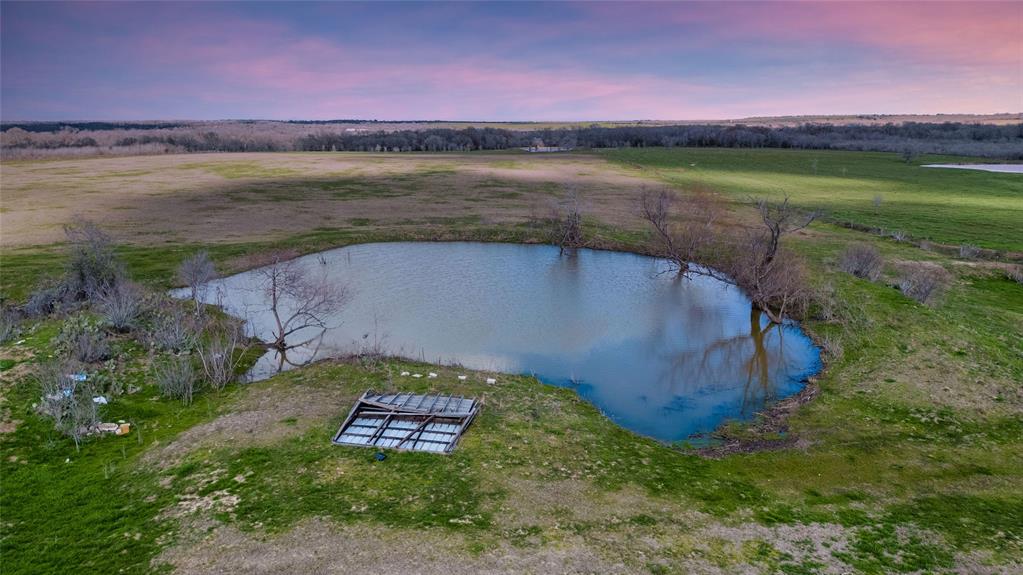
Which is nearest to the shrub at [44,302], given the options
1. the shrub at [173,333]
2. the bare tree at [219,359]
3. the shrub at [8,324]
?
the shrub at [8,324]

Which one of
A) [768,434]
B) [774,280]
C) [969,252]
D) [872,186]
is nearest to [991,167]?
[872,186]

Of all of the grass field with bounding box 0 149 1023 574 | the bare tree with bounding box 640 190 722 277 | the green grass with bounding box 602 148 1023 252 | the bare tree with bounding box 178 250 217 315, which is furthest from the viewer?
the green grass with bounding box 602 148 1023 252

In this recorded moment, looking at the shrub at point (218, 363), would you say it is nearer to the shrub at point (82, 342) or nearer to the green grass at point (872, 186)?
the shrub at point (82, 342)

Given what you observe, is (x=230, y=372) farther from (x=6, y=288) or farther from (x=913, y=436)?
(x=913, y=436)

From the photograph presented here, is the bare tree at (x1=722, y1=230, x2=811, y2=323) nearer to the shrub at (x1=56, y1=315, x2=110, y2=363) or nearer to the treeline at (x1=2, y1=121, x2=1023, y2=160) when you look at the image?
the shrub at (x1=56, y1=315, x2=110, y2=363)

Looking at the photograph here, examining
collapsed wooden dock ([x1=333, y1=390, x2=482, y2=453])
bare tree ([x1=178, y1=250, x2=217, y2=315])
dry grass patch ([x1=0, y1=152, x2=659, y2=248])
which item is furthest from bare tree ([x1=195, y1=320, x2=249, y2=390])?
dry grass patch ([x1=0, y1=152, x2=659, y2=248])

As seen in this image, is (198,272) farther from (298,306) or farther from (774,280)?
(774,280)
